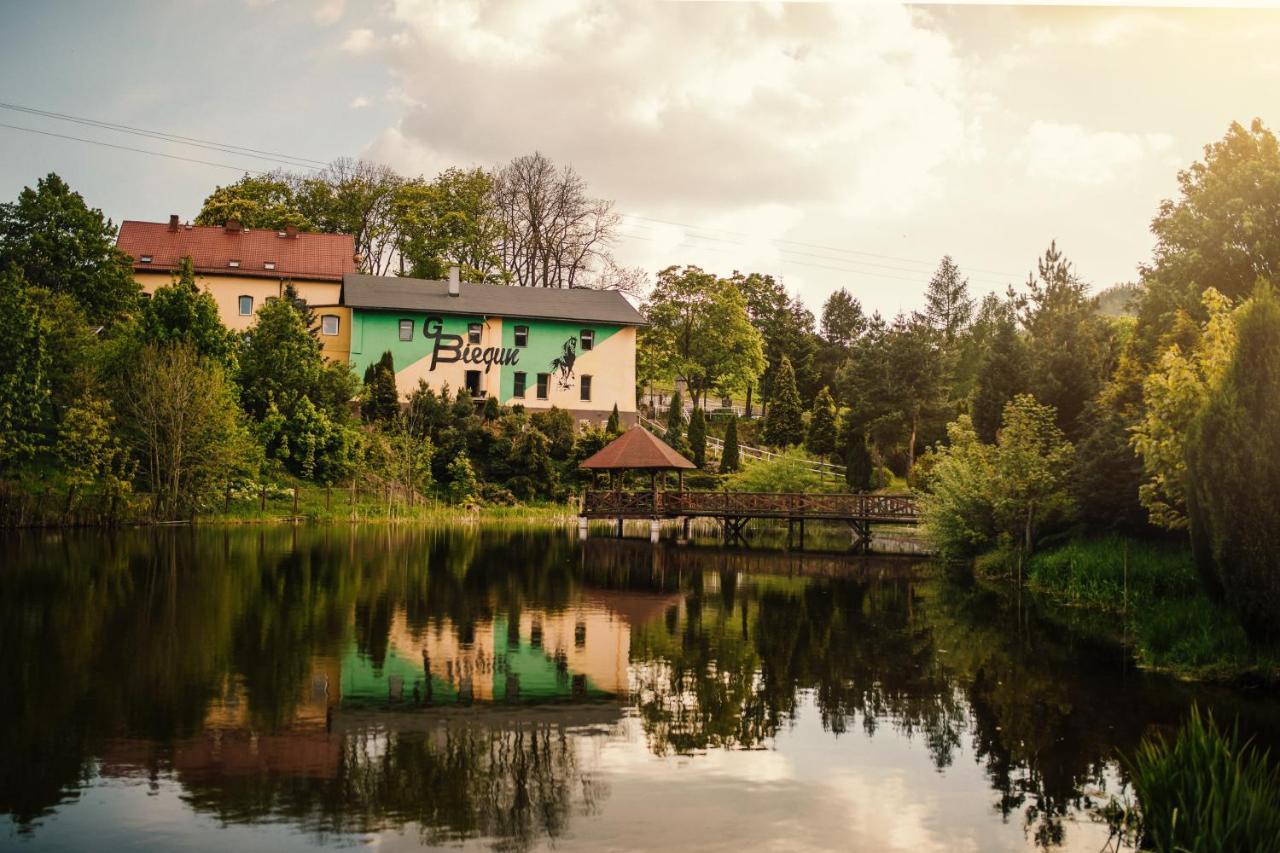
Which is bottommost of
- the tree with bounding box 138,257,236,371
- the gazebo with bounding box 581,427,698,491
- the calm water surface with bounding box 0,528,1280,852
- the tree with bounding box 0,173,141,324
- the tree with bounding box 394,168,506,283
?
the calm water surface with bounding box 0,528,1280,852

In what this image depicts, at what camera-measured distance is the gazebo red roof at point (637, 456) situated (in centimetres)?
3831

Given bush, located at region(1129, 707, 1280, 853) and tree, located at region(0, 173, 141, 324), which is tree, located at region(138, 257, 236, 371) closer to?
tree, located at region(0, 173, 141, 324)

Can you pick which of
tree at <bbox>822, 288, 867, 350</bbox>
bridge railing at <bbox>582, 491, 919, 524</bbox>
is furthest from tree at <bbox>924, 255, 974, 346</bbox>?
bridge railing at <bbox>582, 491, 919, 524</bbox>

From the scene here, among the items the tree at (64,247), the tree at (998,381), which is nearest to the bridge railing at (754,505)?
the tree at (998,381)

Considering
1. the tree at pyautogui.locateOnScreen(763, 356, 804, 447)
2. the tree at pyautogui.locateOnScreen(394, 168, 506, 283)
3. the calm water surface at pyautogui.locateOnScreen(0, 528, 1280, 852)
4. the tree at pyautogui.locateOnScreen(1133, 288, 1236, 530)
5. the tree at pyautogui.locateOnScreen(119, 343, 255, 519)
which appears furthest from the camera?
the tree at pyautogui.locateOnScreen(394, 168, 506, 283)

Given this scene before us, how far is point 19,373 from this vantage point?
33.6 metres

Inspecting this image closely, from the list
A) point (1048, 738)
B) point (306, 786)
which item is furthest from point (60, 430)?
point (1048, 738)

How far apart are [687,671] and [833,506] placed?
77.5 feet

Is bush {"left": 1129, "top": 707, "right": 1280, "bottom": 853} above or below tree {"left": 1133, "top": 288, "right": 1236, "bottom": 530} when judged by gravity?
below

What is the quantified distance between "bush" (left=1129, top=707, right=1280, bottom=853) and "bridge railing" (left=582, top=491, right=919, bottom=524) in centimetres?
2816

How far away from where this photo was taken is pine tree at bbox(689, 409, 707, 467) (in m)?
51.1

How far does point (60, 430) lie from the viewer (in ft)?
115

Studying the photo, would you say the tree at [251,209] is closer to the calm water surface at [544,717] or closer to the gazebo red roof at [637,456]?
the gazebo red roof at [637,456]

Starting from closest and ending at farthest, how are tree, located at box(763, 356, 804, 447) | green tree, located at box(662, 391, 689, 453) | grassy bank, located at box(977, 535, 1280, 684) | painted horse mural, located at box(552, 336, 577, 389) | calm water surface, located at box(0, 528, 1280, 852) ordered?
calm water surface, located at box(0, 528, 1280, 852), grassy bank, located at box(977, 535, 1280, 684), green tree, located at box(662, 391, 689, 453), painted horse mural, located at box(552, 336, 577, 389), tree, located at box(763, 356, 804, 447)
